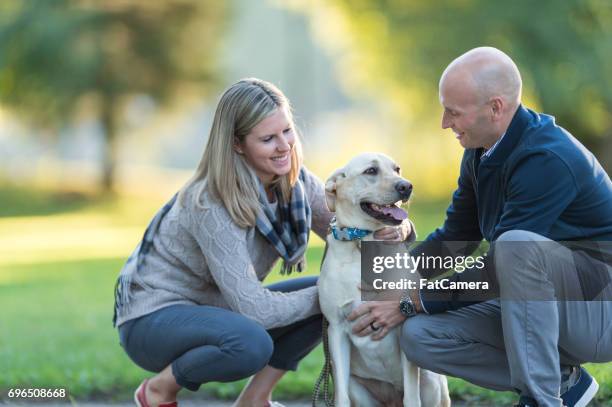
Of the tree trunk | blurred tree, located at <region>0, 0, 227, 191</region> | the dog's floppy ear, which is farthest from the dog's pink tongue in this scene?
the tree trunk

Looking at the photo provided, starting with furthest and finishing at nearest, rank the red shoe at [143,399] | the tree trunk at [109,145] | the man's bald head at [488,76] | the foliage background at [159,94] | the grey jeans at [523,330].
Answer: the tree trunk at [109,145], the foliage background at [159,94], the red shoe at [143,399], the man's bald head at [488,76], the grey jeans at [523,330]

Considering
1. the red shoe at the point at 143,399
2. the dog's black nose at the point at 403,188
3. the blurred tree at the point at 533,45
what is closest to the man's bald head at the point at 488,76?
the dog's black nose at the point at 403,188

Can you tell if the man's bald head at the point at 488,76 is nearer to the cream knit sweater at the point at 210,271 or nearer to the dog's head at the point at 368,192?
the dog's head at the point at 368,192

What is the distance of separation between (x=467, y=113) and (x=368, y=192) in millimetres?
615

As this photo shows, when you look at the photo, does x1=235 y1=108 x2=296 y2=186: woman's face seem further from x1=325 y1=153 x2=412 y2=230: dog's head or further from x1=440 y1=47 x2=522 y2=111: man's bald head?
x1=440 y1=47 x2=522 y2=111: man's bald head

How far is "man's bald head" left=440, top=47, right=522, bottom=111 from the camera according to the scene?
3.63 metres

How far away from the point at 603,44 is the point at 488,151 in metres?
17.4

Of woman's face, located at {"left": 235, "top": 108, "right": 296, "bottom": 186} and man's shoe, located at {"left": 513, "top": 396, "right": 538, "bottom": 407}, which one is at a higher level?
woman's face, located at {"left": 235, "top": 108, "right": 296, "bottom": 186}

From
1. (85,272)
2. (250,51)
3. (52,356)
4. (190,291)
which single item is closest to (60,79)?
(85,272)

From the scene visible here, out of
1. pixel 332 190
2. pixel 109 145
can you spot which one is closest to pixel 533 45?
pixel 109 145

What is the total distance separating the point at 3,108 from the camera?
27000mm

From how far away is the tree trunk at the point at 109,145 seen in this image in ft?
89.2

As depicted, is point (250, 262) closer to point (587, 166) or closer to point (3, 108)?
point (587, 166)

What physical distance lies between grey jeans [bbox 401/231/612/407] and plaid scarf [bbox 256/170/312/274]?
0.69m
